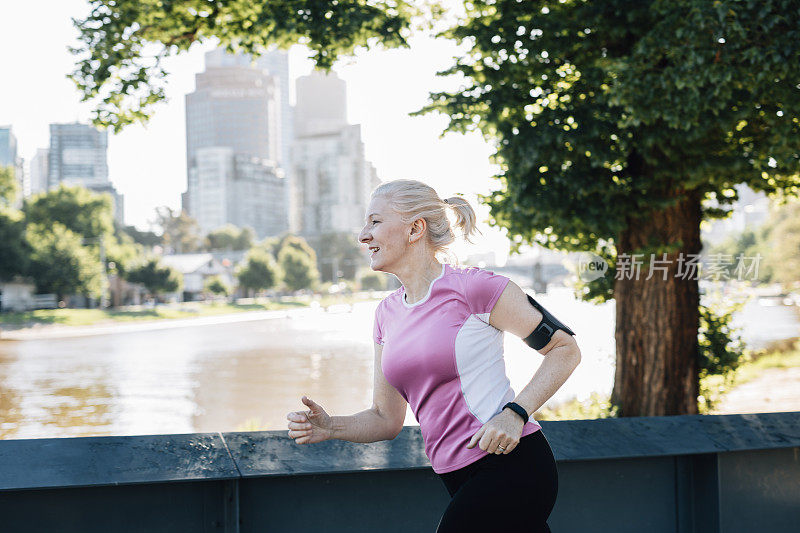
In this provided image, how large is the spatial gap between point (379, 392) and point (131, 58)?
843cm

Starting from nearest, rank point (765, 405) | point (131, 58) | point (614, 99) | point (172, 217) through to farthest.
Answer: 1. point (614, 99)
2. point (131, 58)
3. point (765, 405)
4. point (172, 217)

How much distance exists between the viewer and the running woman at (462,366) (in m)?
2.19

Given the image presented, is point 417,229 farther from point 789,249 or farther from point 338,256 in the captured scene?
point 338,256

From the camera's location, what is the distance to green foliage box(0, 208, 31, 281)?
56.3m

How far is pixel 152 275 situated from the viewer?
7425 cm

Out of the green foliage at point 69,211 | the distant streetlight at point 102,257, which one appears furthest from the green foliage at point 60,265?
the green foliage at point 69,211

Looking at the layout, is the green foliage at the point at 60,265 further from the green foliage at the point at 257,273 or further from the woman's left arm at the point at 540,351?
the woman's left arm at the point at 540,351

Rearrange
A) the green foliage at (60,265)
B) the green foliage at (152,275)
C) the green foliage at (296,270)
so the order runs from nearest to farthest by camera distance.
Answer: the green foliage at (60,265) → the green foliage at (152,275) → the green foliage at (296,270)

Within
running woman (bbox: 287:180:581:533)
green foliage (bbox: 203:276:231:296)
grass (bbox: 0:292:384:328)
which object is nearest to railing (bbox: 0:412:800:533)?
running woman (bbox: 287:180:581:533)

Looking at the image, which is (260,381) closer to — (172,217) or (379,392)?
(379,392)

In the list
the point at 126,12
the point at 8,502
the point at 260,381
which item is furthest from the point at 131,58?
the point at 260,381

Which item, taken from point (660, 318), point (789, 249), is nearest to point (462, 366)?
point (660, 318)

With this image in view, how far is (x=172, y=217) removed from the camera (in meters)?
151

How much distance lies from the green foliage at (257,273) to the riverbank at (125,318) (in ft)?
8.38
